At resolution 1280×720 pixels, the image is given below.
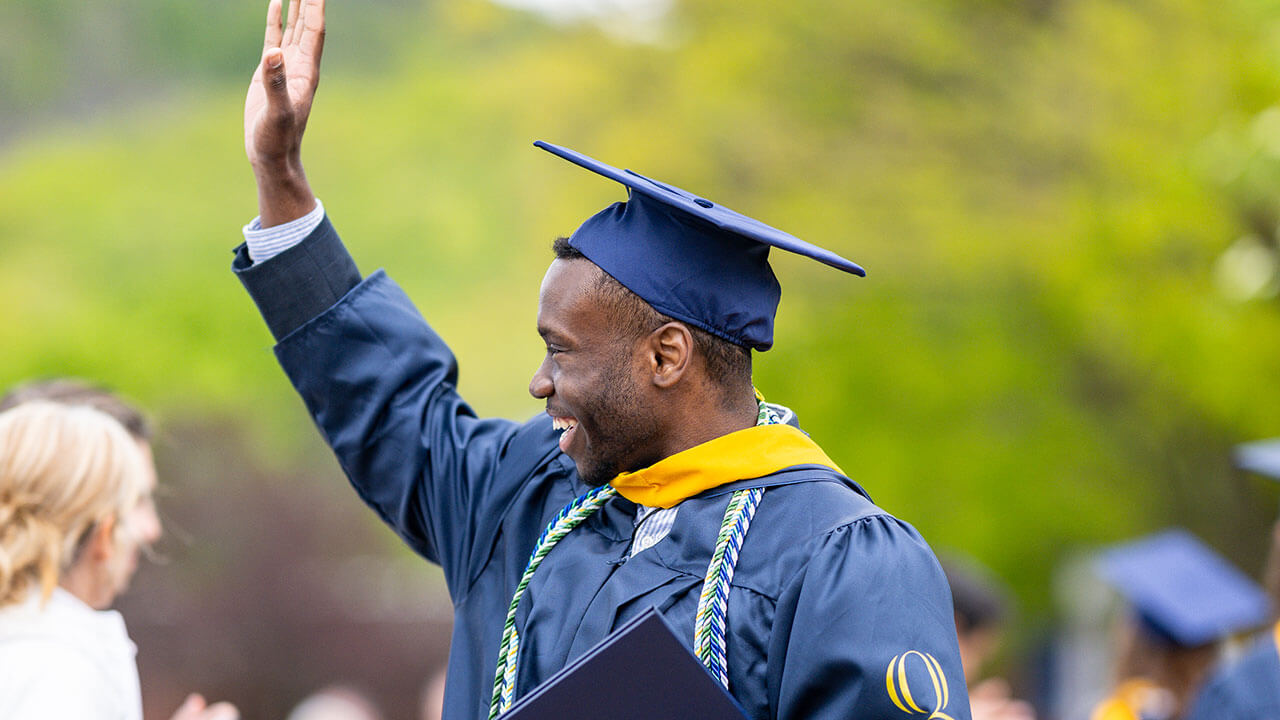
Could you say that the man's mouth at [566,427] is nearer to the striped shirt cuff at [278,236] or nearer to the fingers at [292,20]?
the striped shirt cuff at [278,236]

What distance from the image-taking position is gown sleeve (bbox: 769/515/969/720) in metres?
1.94

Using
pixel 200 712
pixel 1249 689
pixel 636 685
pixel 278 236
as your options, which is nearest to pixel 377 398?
pixel 278 236

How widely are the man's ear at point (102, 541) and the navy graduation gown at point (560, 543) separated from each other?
1.78 feet

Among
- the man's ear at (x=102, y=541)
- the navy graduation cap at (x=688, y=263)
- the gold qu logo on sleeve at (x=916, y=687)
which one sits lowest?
the man's ear at (x=102, y=541)

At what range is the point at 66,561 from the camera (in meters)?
2.78

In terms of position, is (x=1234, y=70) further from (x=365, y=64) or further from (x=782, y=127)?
(x=365, y=64)

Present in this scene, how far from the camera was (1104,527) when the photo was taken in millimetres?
9383

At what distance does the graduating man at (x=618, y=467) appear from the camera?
80.1 inches

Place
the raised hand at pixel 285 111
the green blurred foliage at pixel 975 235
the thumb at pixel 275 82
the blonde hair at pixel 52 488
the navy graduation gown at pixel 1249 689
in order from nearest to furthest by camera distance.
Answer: the thumb at pixel 275 82 → the raised hand at pixel 285 111 → the blonde hair at pixel 52 488 → the navy graduation gown at pixel 1249 689 → the green blurred foliage at pixel 975 235

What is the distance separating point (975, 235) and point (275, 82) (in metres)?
7.63

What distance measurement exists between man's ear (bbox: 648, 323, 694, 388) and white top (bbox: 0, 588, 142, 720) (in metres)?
1.28

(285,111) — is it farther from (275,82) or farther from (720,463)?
(720,463)

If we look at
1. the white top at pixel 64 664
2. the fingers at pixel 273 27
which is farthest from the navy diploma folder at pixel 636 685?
the fingers at pixel 273 27

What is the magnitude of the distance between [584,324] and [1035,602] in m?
8.56
